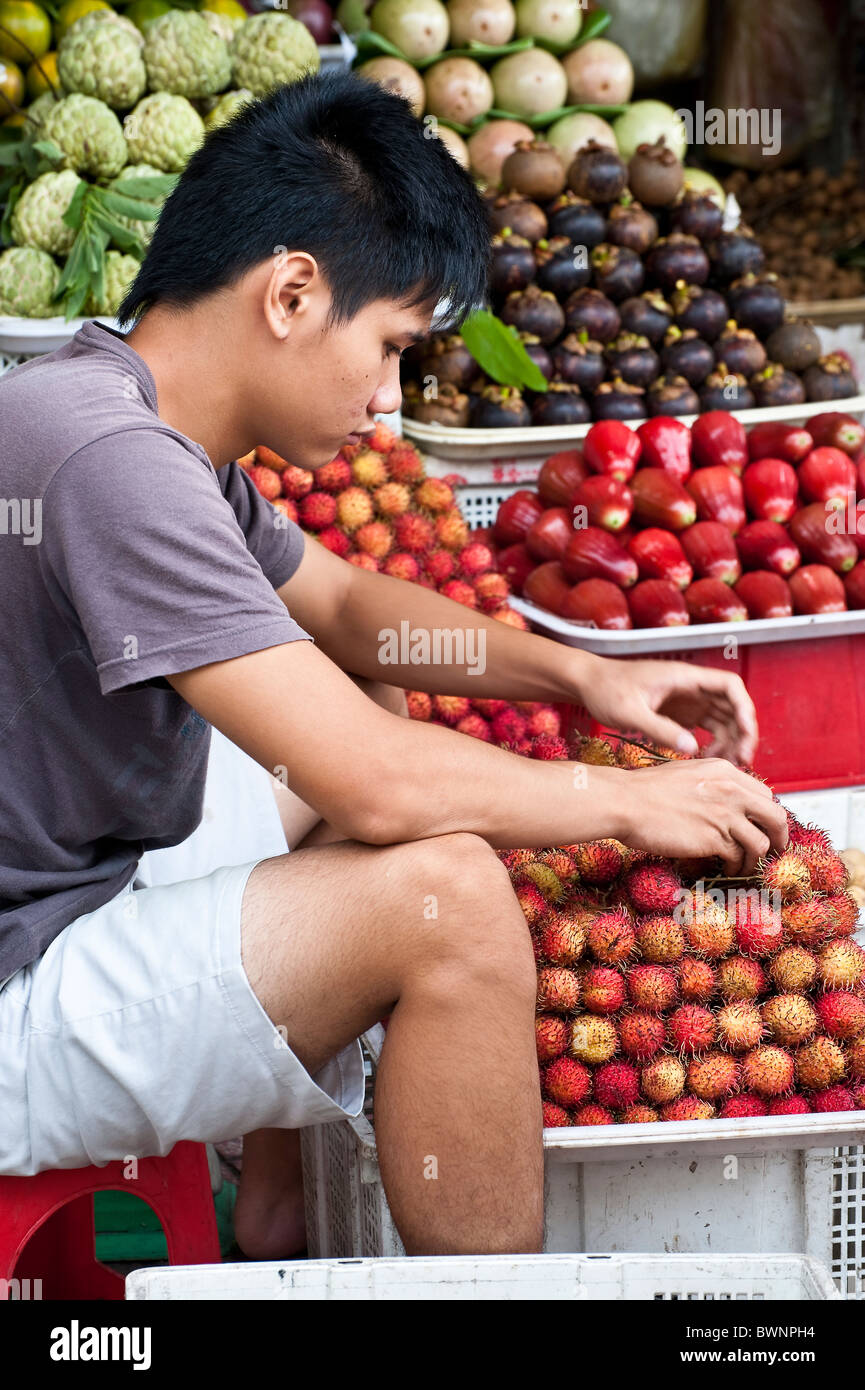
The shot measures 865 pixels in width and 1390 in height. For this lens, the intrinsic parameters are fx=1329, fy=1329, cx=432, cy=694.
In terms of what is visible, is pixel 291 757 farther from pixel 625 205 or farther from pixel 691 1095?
pixel 625 205

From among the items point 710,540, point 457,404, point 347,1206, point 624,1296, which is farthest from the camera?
point 457,404

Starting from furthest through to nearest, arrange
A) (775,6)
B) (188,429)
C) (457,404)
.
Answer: (775,6) < (457,404) < (188,429)

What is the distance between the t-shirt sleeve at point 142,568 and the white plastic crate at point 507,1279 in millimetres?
531

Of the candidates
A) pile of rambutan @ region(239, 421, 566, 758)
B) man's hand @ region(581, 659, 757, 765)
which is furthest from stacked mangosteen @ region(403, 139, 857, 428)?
man's hand @ region(581, 659, 757, 765)

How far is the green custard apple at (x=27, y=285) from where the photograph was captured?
3.22m

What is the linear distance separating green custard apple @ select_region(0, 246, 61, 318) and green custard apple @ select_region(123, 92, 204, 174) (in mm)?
465

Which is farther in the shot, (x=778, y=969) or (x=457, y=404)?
(x=457, y=404)

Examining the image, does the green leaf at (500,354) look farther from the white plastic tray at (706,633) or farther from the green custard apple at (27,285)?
the green custard apple at (27,285)

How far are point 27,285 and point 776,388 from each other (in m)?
1.94

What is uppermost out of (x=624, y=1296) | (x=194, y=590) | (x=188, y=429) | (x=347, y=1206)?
(x=188, y=429)

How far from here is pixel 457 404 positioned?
342 centimetres

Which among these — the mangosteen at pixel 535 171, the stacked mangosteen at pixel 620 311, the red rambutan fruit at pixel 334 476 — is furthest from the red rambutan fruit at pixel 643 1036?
the mangosteen at pixel 535 171

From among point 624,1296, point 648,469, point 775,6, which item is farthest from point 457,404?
point 775,6
